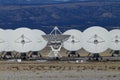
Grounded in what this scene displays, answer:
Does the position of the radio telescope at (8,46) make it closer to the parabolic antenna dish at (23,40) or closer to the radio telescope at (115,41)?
the parabolic antenna dish at (23,40)

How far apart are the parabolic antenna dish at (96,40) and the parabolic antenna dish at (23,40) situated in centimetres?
872

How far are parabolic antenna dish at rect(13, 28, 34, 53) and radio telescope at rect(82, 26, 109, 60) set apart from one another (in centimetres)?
872

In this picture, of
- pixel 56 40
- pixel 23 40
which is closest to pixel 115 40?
pixel 56 40

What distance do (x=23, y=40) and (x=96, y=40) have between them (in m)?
11.5

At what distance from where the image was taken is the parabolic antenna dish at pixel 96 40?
10062 cm

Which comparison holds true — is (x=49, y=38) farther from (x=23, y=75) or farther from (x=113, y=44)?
(x=23, y=75)

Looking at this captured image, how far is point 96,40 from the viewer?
10025 centimetres

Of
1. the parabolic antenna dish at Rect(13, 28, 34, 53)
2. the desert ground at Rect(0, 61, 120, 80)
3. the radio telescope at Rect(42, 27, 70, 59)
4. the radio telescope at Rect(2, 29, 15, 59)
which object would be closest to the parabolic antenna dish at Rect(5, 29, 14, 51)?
the radio telescope at Rect(2, 29, 15, 59)

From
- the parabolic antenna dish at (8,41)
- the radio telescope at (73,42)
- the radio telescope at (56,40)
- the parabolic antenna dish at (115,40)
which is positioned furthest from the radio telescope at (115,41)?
the parabolic antenna dish at (8,41)

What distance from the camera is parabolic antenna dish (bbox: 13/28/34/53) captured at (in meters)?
103

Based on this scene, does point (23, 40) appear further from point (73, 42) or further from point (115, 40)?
point (115, 40)

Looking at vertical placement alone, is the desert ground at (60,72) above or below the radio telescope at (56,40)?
below

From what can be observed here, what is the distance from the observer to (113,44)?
348ft

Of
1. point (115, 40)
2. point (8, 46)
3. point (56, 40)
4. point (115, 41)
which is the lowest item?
point (115, 41)
